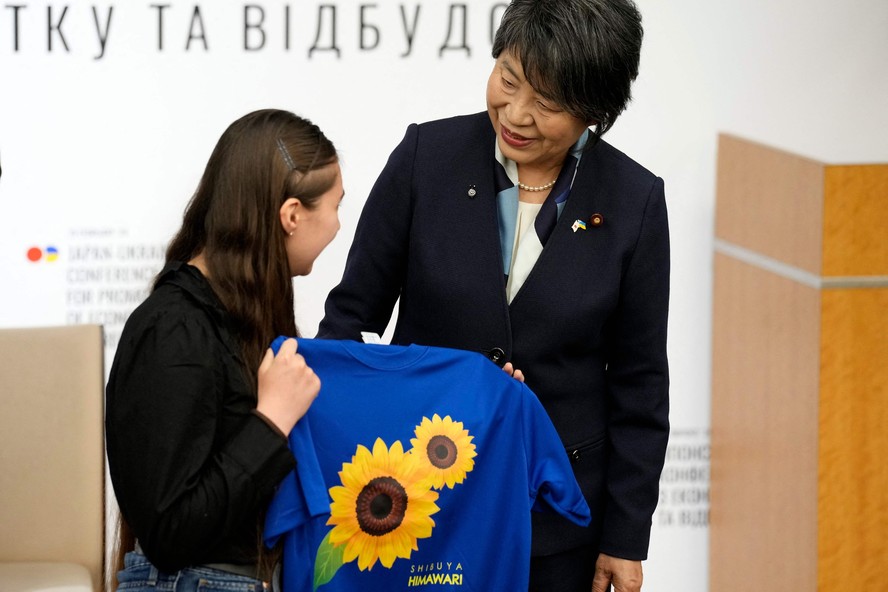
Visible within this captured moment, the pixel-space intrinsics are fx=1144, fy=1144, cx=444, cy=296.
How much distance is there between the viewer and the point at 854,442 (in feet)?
9.12

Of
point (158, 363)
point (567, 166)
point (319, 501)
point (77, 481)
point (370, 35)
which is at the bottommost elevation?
point (77, 481)

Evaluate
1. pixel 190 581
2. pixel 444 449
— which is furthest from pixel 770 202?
pixel 190 581

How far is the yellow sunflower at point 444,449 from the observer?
168cm

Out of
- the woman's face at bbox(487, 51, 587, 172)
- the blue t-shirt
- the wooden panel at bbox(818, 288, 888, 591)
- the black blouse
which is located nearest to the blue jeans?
the black blouse

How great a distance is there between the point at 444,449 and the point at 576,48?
618mm

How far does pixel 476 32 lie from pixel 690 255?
0.91 m

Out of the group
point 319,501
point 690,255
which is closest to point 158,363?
point 319,501

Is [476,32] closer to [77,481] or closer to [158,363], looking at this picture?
[77,481]

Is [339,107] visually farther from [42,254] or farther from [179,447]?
[179,447]

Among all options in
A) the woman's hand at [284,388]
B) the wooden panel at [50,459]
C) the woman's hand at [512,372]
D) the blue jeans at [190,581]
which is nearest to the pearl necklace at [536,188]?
the woman's hand at [512,372]

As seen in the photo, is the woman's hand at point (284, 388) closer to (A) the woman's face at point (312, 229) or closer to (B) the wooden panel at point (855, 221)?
(A) the woman's face at point (312, 229)

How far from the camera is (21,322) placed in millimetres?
3176

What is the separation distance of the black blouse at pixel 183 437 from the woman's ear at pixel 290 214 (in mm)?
167

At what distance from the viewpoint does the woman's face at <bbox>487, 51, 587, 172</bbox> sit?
1721 mm
